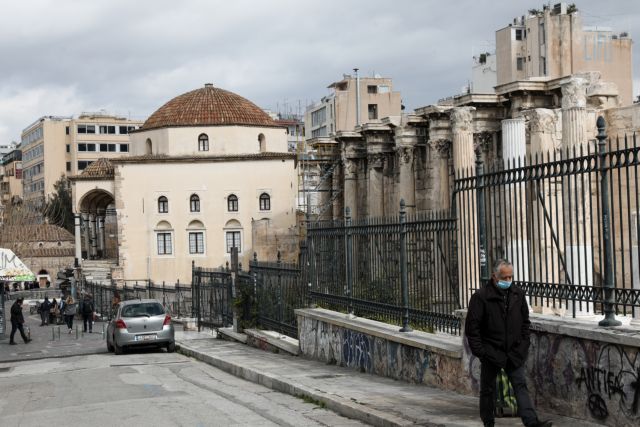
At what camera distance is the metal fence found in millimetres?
9188

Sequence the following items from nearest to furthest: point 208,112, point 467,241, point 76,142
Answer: point 467,241, point 208,112, point 76,142

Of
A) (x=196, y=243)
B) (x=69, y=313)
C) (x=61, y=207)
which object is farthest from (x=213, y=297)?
(x=61, y=207)

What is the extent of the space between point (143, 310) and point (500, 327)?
673 inches

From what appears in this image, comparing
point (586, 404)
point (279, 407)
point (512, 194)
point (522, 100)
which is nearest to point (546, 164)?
point (512, 194)

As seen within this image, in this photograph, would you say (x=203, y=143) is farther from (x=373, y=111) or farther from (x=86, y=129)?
(x=86, y=129)

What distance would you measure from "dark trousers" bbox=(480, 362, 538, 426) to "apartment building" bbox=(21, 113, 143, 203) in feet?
379

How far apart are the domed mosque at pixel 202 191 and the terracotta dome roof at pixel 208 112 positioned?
0.31ft

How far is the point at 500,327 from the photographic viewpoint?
8.85 meters

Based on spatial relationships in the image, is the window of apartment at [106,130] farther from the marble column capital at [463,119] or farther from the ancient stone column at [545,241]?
the ancient stone column at [545,241]

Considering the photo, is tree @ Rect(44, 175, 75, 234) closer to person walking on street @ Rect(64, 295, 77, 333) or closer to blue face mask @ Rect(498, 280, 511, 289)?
person walking on street @ Rect(64, 295, 77, 333)

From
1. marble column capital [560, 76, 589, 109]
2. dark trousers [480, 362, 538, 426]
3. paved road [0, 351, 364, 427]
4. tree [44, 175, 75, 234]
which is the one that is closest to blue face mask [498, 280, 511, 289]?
dark trousers [480, 362, 538, 426]

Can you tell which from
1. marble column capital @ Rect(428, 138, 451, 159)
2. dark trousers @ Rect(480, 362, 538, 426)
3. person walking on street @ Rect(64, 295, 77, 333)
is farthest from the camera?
marble column capital @ Rect(428, 138, 451, 159)

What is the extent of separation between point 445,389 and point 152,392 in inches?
203

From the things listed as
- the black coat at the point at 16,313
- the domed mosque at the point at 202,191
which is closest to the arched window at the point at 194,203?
the domed mosque at the point at 202,191
